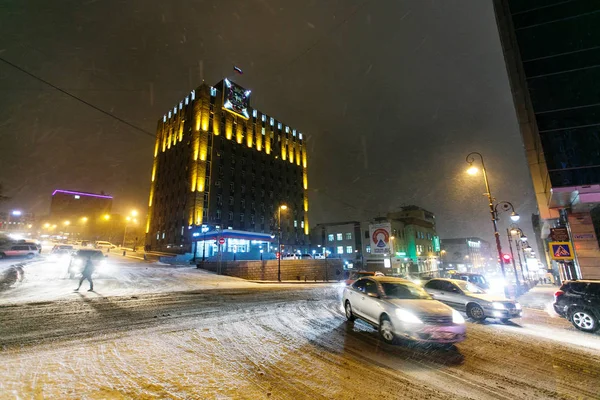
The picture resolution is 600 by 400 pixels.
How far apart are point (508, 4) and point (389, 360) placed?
73.1 feet

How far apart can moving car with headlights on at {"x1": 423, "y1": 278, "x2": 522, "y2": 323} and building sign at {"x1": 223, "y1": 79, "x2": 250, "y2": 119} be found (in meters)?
60.3

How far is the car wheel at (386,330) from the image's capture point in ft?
21.1

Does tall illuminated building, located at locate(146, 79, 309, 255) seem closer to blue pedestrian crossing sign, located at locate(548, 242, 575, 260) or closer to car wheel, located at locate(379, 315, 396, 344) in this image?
blue pedestrian crossing sign, located at locate(548, 242, 575, 260)

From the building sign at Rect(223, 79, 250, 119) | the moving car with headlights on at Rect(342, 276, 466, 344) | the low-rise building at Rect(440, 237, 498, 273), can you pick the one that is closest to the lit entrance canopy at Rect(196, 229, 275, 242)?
the building sign at Rect(223, 79, 250, 119)

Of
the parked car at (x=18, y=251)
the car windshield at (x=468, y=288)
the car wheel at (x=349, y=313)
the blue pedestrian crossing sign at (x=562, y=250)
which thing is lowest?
the car wheel at (x=349, y=313)

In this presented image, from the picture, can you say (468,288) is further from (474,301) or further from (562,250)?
(562,250)

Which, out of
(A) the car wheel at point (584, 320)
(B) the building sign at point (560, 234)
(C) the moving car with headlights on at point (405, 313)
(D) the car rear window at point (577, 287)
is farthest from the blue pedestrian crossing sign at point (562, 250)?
(C) the moving car with headlights on at point (405, 313)

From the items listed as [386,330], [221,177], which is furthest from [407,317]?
[221,177]

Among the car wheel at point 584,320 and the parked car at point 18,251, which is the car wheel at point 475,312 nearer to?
the car wheel at point 584,320

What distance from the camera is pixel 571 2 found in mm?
15406

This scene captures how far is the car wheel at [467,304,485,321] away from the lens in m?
9.81

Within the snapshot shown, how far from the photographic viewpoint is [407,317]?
6172mm

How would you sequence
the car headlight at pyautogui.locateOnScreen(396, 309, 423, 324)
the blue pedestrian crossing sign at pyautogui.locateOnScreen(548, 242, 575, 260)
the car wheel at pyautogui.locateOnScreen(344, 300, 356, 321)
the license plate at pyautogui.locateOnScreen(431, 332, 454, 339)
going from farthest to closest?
the blue pedestrian crossing sign at pyautogui.locateOnScreen(548, 242, 575, 260), the car wheel at pyautogui.locateOnScreen(344, 300, 356, 321), the car headlight at pyautogui.locateOnScreen(396, 309, 423, 324), the license plate at pyautogui.locateOnScreen(431, 332, 454, 339)

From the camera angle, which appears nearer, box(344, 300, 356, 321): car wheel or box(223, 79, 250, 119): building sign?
box(344, 300, 356, 321): car wheel
